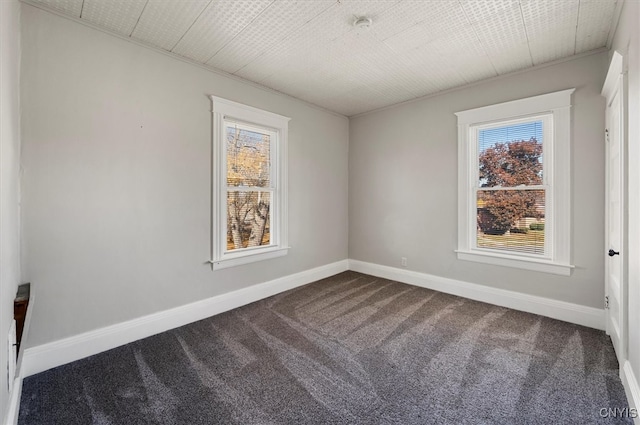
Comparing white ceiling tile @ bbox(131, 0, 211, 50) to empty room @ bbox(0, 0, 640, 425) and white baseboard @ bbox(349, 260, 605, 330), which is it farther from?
white baseboard @ bbox(349, 260, 605, 330)

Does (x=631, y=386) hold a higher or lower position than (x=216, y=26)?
lower

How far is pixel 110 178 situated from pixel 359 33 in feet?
8.04

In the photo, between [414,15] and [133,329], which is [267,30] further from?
[133,329]

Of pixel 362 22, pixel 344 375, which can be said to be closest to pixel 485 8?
pixel 362 22

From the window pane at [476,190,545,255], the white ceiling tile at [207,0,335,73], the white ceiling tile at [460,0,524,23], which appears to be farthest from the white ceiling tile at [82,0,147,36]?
the window pane at [476,190,545,255]

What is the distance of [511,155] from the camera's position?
3.30 m

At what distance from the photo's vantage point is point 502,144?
3.37 m

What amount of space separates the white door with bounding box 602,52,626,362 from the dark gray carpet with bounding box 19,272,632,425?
0.28 m

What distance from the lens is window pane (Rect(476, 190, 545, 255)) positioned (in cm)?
316

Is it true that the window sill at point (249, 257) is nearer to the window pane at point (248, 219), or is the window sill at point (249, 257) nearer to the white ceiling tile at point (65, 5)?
the window pane at point (248, 219)

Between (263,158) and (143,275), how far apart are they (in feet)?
6.22

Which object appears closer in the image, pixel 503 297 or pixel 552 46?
pixel 552 46

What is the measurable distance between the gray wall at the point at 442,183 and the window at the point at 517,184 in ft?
0.30

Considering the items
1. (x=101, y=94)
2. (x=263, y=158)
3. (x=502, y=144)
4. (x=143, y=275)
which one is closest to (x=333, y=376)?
(x=143, y=275)
